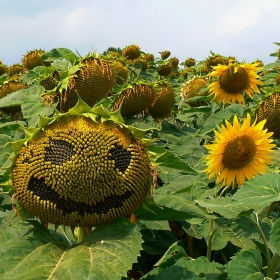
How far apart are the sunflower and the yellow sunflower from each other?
1.32 m

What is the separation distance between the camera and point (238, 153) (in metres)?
2.16

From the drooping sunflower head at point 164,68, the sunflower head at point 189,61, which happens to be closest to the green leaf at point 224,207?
the drooping sunflower head at point 164,68

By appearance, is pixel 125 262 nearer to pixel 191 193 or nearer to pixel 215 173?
pixel 191 193

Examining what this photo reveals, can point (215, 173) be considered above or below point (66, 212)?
below

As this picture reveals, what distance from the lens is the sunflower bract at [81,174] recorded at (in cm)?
126

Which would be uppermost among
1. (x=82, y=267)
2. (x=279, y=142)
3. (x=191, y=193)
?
(x=82, y=267)

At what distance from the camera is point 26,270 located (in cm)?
118

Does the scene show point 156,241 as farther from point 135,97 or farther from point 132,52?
point 132,52

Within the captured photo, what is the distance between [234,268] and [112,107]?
1.81m

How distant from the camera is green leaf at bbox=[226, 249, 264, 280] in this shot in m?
1.40

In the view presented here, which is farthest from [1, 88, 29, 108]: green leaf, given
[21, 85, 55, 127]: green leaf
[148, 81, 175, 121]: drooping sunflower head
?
[148, 81, 175, 121]: drooping sunflower head

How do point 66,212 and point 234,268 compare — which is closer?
point 66,212

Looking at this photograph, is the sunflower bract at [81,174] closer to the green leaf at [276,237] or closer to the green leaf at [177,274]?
the green leaf at [177,274]

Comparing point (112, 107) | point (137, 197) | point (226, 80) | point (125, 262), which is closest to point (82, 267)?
point (125, 262)
